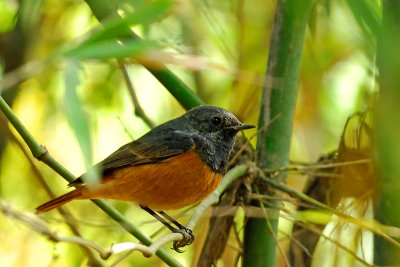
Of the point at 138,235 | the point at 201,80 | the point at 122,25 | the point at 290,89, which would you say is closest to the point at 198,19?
the point at 201,80

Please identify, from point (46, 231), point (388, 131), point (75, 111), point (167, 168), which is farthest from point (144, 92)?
point (46, 231)

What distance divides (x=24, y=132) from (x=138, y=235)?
1.59ft

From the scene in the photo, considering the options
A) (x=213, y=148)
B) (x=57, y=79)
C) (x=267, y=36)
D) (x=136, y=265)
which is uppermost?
(x=267, y=36)

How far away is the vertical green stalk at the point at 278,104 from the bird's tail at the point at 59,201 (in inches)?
29.6

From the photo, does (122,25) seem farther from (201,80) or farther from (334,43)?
(334,43)

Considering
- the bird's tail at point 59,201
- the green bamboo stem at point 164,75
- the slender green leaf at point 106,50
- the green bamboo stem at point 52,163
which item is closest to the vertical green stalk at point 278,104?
the green bamboo stem at point 164,75

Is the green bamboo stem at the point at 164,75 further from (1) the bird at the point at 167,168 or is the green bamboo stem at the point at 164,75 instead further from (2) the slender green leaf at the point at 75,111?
(2) the slender green leaf at the point at 75,111

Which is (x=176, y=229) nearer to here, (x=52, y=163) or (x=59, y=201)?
(x=59, y=201)

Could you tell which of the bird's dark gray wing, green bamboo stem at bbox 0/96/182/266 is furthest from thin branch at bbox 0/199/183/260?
the bird's dark gray wing

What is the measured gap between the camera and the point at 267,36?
4.75 m

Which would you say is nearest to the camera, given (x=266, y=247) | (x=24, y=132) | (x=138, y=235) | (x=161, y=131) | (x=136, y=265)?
(x=24, y=132)

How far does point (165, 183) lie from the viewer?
3711 mm

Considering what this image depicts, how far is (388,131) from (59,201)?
1.63 meters

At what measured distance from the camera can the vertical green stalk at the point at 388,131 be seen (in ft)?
6.82
